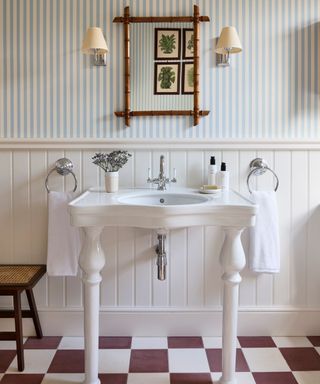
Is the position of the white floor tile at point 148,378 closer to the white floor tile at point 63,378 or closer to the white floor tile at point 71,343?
the white floor tile at point 63,378

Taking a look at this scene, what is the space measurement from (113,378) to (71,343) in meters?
0.45

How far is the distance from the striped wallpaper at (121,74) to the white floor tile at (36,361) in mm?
1116

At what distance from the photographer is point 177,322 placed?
2422 millimetres

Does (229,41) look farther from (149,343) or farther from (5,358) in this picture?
(5,358)

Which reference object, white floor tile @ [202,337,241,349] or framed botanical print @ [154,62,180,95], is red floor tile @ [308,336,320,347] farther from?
framed botanical print @ [154,62,180,95]

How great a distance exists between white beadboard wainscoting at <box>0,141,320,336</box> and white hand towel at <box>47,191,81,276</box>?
102mm

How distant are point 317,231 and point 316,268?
0.21 metres

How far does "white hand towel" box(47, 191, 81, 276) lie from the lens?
7.57 ft

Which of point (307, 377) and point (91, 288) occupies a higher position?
point (91, 288)

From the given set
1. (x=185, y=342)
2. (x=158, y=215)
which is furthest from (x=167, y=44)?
(x=185, y=342)

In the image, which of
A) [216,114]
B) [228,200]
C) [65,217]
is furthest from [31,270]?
[216,114]

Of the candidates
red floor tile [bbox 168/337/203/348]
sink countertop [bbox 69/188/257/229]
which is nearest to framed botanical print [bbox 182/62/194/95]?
sink countertop [bbox 69/188/257/229]

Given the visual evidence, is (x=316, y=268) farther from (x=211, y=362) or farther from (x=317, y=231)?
(x=211, y=362)

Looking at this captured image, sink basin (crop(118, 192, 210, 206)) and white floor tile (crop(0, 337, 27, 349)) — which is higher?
sink basin (crop(118, 192, 210, 206))
